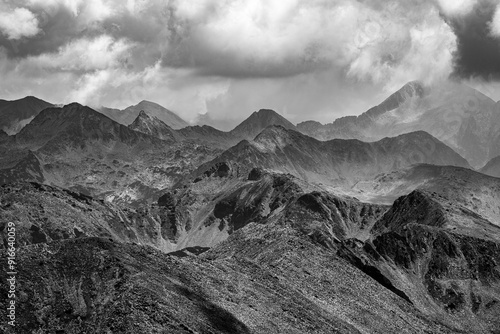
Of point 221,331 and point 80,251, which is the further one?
point 80,251

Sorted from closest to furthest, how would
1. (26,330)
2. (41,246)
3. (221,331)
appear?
1. (26,330)
2. (221,331)
3. (41,246)

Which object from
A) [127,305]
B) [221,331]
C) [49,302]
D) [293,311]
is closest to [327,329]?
[293,311]

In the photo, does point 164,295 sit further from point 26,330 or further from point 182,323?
point 26,330

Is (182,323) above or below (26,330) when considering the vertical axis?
above

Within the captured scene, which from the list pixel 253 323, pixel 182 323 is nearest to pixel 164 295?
pixel 182 323

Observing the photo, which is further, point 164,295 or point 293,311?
point 293,311

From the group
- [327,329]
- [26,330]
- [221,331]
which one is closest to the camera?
[26,330]

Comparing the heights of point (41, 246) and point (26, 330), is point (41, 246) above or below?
above

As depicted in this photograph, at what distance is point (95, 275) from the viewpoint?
164500mm

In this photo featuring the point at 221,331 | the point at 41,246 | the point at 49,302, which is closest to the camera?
the point at 49,302

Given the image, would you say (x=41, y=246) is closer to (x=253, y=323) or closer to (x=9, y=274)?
(x=9, y=274)

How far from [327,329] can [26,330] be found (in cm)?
7988

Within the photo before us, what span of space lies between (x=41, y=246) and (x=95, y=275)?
1630cm

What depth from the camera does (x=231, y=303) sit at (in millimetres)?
181125
